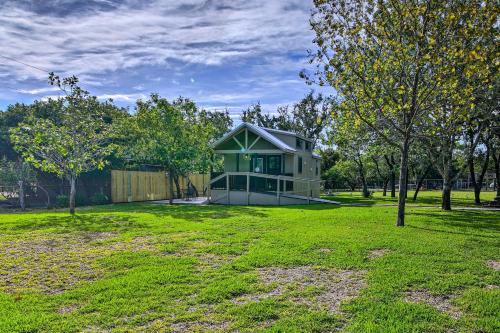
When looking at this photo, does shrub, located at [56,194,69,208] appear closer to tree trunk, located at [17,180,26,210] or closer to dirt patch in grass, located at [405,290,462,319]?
tree trunk, located at [17,180,26,210]

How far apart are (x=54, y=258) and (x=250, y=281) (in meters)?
3.85

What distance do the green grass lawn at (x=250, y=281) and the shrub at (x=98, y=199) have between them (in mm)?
11454

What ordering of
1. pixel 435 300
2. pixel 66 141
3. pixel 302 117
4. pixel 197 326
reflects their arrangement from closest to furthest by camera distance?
pixel 197 326
pixel 435 300
pixel 66 141
pixel 302 117

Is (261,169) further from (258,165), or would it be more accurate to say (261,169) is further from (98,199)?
(98,199)

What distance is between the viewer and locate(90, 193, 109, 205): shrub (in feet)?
69.3

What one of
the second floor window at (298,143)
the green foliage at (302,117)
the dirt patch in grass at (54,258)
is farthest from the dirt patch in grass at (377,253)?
the green foliage at (302,117)

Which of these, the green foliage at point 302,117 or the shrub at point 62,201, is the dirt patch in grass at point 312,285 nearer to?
the shrub at point 62,201

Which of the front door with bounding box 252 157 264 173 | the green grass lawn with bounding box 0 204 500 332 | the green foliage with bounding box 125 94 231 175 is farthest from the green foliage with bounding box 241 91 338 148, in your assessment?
the green grass lawn with bounding box 0 204 500 332

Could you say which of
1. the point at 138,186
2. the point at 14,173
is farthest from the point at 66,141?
the point at 138,186

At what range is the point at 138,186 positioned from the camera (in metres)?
23.9

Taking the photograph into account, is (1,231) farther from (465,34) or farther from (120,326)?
(465,34)

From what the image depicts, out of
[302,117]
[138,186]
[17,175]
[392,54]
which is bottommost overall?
[138,186]

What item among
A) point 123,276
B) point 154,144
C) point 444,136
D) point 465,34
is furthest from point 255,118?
point 123,276

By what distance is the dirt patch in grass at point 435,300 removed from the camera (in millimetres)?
4199
